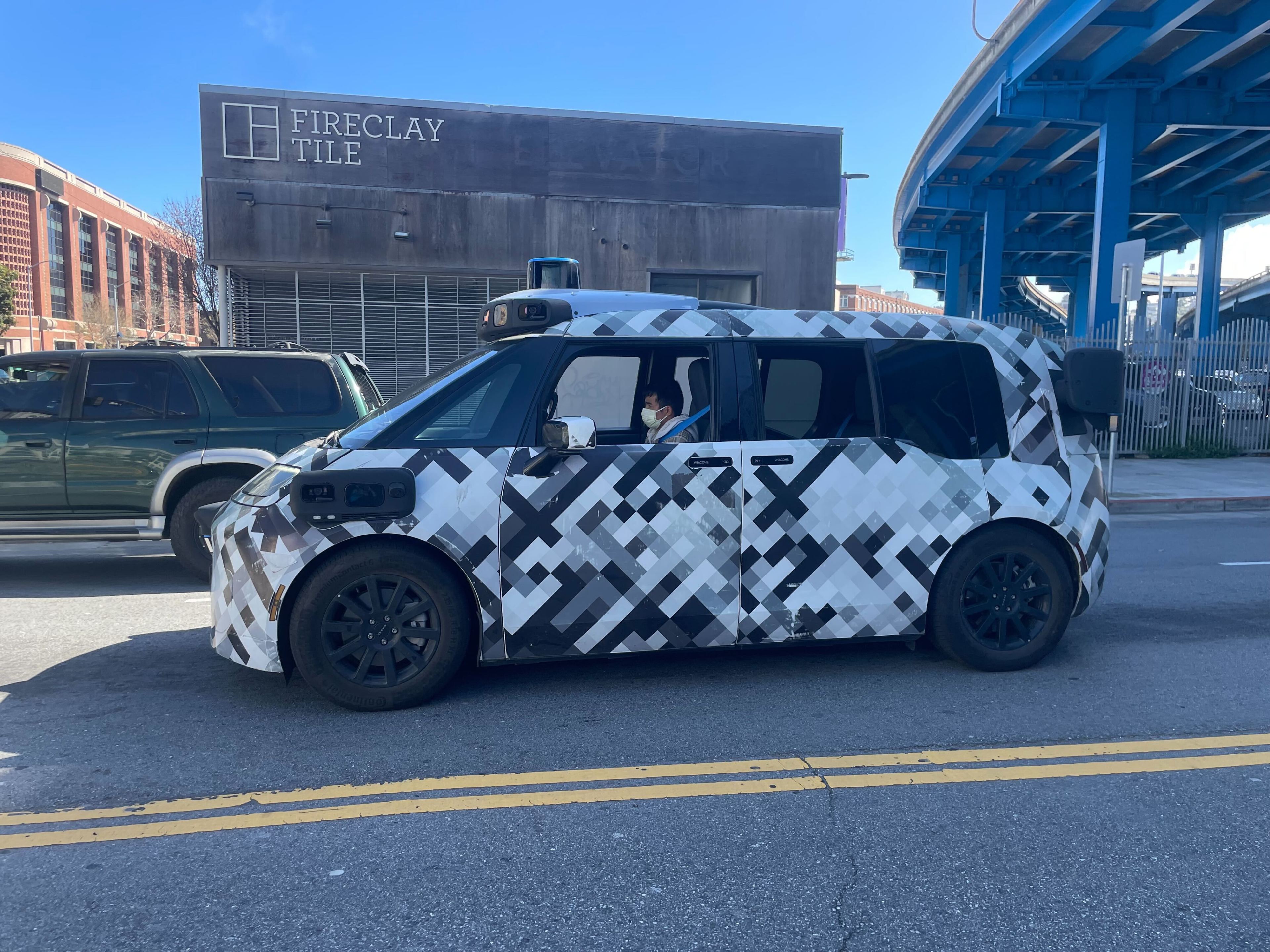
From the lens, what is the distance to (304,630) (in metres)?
4.38

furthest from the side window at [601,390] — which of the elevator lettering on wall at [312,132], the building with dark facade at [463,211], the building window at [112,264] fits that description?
the building window at [112,264]

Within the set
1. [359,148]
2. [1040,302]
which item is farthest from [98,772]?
[1040,302]

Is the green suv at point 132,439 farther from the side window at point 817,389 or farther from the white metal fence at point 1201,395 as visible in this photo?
→ the white metal fence at point 1201,395

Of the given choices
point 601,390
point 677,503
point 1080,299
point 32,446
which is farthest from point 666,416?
point 1080,299

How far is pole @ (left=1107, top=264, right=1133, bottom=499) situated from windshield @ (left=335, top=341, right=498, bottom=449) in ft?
29.4

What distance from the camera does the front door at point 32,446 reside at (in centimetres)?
770

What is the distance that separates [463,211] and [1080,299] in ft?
154

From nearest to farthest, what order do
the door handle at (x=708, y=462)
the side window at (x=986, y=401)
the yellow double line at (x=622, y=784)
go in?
the yellow double line at (x=622, y=784)
the door handle at (x=708, y=462)
the side window at (x=986, y=401)

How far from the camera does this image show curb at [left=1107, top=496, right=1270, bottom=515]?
1300 cm

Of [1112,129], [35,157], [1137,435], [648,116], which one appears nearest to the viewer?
[1137,435]

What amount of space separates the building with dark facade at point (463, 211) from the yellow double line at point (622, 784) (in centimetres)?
1635

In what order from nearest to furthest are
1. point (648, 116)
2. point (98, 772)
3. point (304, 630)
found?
point (98, 772) < point (304, 630) < point (648, 116)

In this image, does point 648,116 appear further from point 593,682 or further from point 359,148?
point 593,682

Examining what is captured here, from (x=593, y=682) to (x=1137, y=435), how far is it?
16311mm
